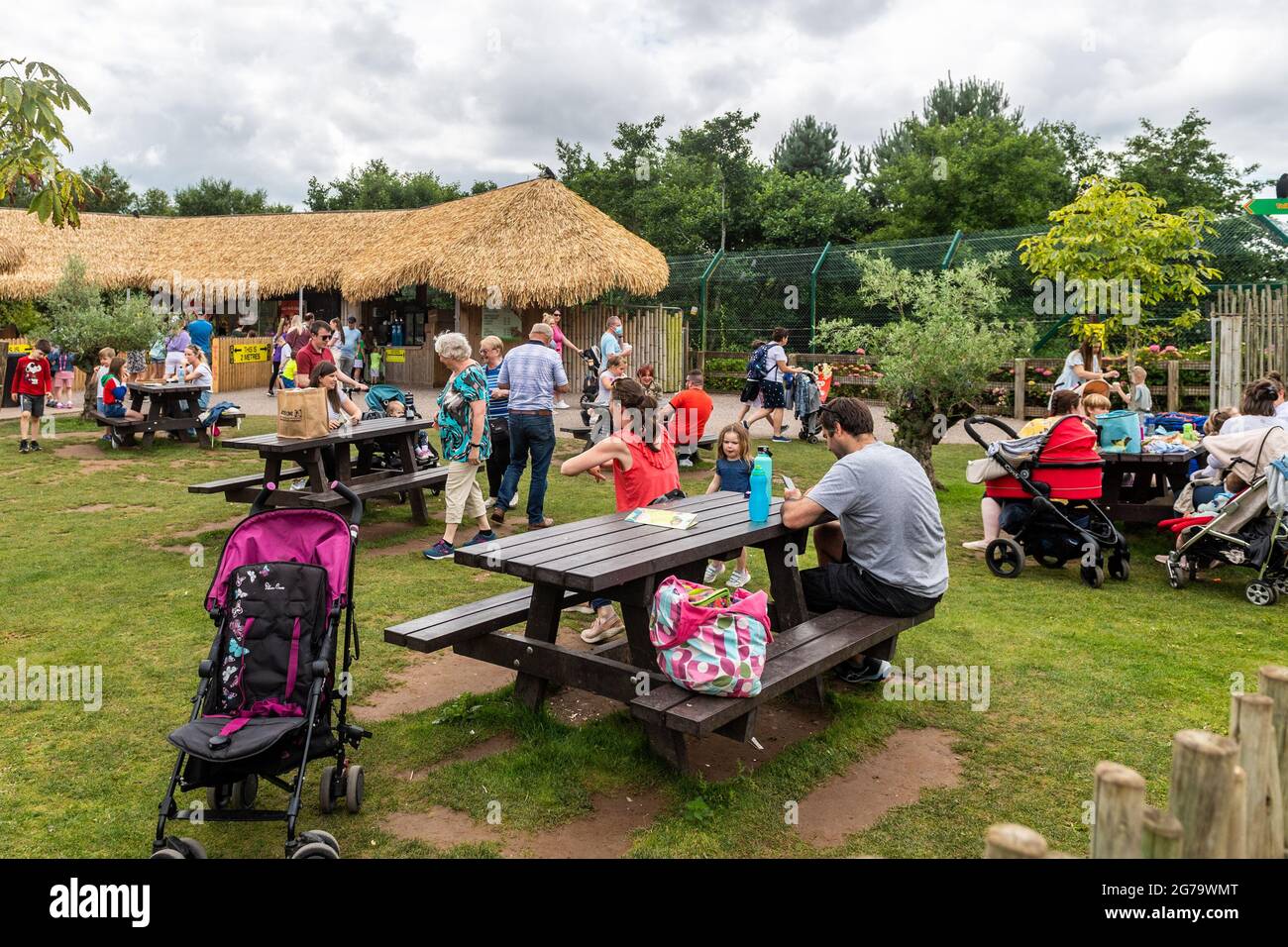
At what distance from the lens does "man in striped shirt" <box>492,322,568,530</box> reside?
841 cm

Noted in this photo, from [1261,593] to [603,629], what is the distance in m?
4.43

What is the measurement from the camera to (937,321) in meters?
9.73

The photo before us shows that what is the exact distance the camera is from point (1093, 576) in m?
7.14

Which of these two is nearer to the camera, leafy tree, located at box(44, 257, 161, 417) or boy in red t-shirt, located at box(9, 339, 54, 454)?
boy in red t-shirt, located at box(9, 339, 54, 454)

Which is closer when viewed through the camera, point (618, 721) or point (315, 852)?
point (315, 852)

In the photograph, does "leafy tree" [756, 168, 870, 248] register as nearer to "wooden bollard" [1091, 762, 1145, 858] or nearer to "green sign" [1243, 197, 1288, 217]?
"green sign" [1243, 197, 1288, 217]

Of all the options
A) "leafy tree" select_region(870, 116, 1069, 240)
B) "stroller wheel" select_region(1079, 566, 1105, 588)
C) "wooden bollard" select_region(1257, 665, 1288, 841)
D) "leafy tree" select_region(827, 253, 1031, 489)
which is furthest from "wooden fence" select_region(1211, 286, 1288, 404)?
"leafy tree" select_region(870, 116, 1069, 240)

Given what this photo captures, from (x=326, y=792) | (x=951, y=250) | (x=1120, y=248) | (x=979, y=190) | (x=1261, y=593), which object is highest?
(x=979, y=190)

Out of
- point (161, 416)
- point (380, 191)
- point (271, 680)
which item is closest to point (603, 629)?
point (271, 680)

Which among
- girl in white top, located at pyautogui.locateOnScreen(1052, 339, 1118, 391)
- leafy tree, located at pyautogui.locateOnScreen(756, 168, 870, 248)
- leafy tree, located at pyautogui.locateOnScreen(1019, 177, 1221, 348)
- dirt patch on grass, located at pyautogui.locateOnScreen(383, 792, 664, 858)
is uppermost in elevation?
leafy tree, located at pyautogui.locateOnScreen(756, 168, 870, 248)

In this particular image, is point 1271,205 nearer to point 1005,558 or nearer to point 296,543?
point 1005,558

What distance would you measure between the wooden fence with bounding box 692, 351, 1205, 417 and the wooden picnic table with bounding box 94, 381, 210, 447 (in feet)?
35.9

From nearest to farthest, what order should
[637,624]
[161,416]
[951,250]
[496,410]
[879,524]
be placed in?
[637,624], [879,524], [496,410], [161,416], [951,250]
